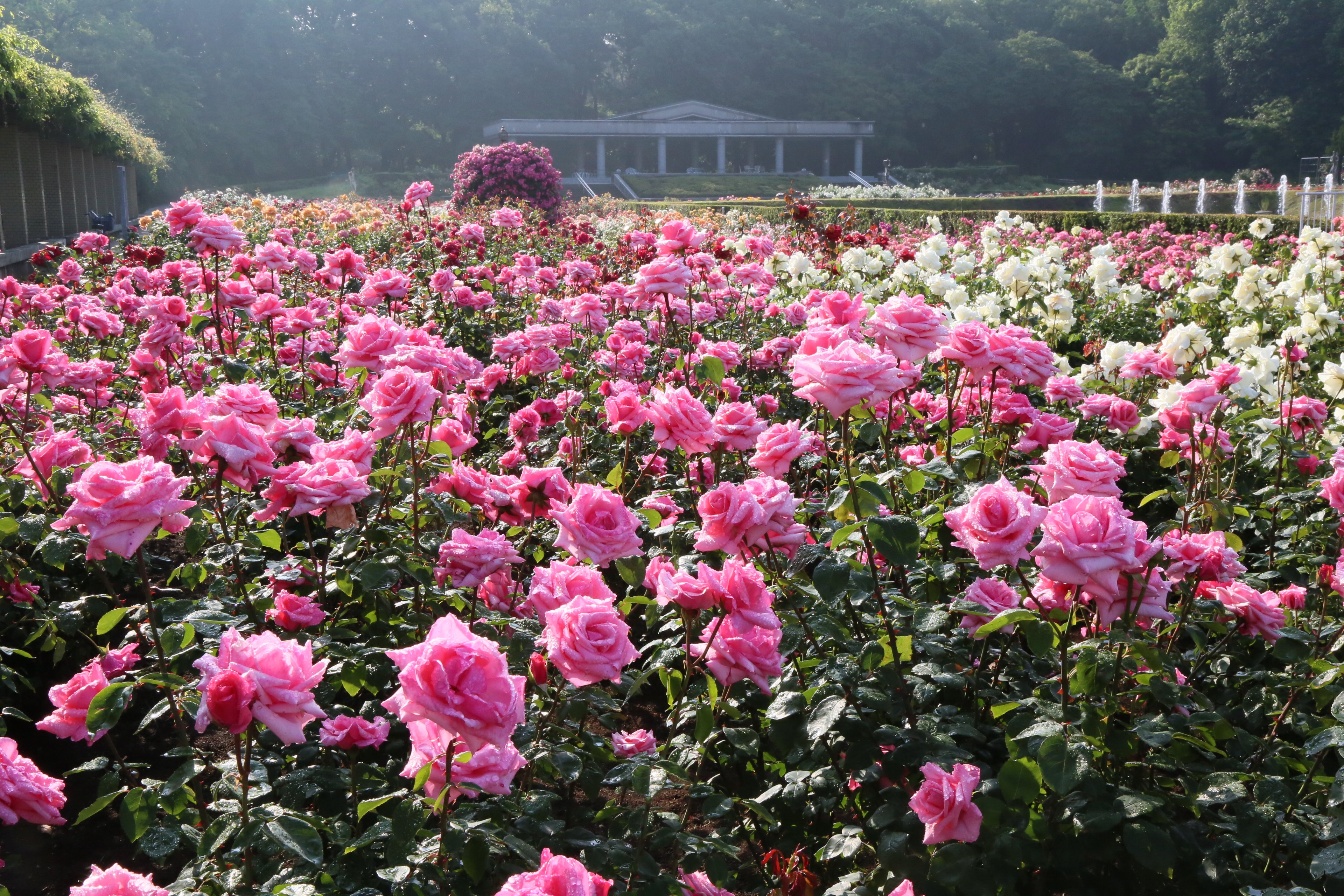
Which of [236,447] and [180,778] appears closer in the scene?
[180,778]

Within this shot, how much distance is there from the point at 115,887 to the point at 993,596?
1.13 meters

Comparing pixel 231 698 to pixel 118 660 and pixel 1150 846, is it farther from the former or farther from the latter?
pixel 1150 846

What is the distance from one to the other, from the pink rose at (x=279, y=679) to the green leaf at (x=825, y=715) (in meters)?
0.63

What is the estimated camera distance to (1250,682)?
1.84 metres

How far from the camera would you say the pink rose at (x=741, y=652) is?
1.33 meters

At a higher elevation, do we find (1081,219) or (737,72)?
(737,72)

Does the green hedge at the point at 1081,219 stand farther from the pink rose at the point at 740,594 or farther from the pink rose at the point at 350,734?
the pink rose at the point at 350,734

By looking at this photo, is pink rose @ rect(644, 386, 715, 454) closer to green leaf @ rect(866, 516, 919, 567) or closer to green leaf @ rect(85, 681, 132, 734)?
green leaf @ rect(866, 516, 919, 567)

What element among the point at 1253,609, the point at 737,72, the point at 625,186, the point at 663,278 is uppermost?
the point at 737,72

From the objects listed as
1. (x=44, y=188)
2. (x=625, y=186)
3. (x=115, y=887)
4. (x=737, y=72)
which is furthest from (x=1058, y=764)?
(x=737, y=72)

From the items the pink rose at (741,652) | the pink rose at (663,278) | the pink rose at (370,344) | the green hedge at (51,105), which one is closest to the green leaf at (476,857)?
the pink rose at (741,652)

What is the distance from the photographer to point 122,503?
1197mm

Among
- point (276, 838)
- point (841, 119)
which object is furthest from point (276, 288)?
point (841, 119)

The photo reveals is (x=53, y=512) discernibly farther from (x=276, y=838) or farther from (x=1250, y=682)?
(x=1250, y=682)
